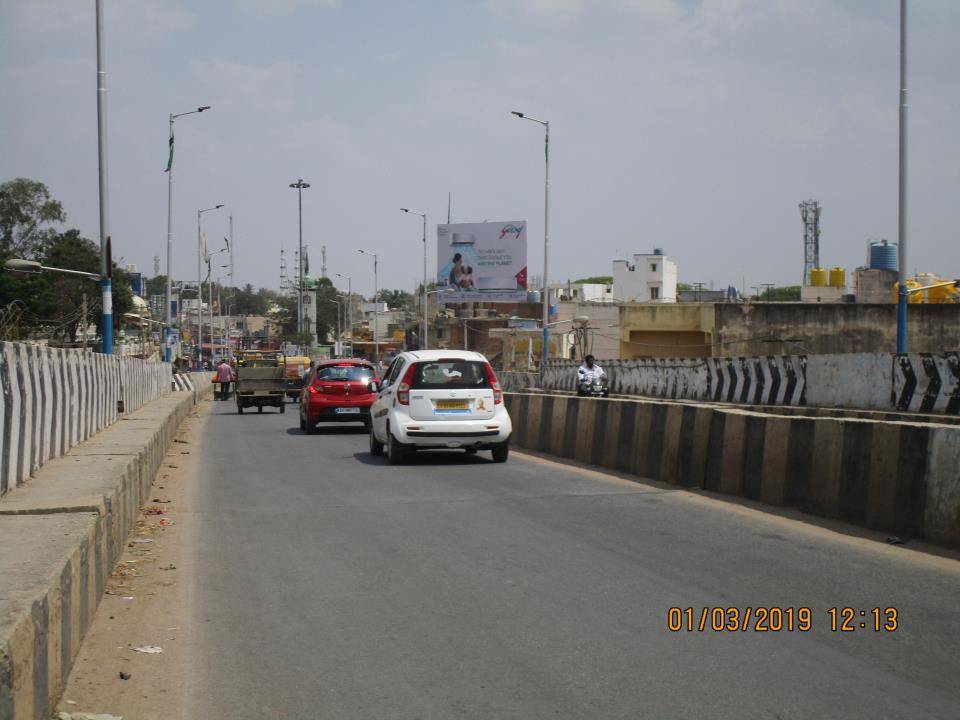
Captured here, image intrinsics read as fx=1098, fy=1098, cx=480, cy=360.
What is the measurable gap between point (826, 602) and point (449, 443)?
9.61m

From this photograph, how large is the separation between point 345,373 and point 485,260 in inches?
1702

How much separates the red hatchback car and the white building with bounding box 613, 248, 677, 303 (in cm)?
7771

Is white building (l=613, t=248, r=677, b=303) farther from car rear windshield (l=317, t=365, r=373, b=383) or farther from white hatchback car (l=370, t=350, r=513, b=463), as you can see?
white hatchback car (l=370, t=350, r=513, b=463)

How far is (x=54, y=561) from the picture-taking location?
5340 mm

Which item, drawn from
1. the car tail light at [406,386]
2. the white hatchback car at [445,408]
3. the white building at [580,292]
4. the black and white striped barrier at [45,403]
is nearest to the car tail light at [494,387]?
the white hatchback car at [445,408]

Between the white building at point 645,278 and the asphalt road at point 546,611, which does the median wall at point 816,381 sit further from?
the white building at point 645,278

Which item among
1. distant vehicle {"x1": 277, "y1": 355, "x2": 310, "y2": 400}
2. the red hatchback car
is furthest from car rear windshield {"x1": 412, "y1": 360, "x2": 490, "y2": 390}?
distant vehicle {"x1": 277, "y1": 355, "x2": 310, "y2": 400}

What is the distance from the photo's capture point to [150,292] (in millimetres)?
178125

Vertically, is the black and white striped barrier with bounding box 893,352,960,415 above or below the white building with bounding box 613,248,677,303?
below

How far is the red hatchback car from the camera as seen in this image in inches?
944

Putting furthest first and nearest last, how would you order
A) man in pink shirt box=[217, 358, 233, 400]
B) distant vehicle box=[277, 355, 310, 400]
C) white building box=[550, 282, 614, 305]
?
1. white building box=[550, 282, 614, 305]
2. man in pink shirt box=[217, 358, 233, 400]
3. distant vehicle box=[277, 355, 310, 400]

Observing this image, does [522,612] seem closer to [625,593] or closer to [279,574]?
[625,593]

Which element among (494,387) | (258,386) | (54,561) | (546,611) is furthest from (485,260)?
(54,561)
